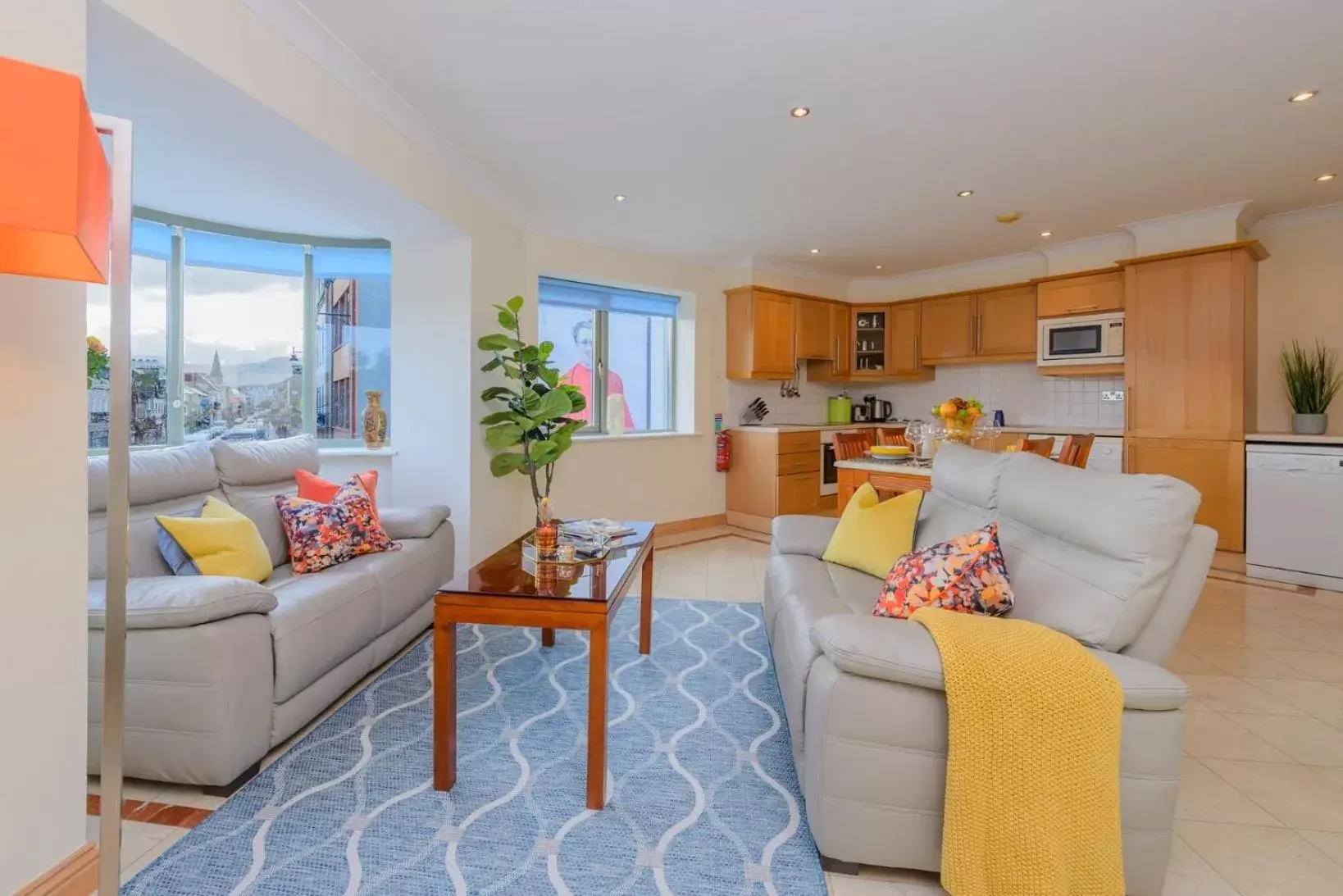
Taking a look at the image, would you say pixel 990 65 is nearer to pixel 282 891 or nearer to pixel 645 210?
pixel 645 210

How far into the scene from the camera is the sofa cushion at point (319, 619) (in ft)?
6.77

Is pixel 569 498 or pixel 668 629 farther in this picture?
pixel 569 498

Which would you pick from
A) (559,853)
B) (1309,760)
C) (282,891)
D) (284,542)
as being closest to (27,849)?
(282,891)

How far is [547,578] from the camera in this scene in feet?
7.14

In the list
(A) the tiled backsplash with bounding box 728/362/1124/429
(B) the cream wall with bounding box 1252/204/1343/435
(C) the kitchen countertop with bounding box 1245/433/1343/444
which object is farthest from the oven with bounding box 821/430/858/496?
(B) the cream wall with bounding box 1252/204/1343/435

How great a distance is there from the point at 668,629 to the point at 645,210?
2.90m

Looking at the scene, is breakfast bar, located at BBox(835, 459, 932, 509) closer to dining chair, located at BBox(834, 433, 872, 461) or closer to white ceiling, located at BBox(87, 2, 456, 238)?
dining chair, located at BBox(834, 433, 872, 461)

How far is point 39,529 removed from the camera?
1.39m

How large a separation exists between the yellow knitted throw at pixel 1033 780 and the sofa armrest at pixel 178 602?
1961mm

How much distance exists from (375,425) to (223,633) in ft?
9.15

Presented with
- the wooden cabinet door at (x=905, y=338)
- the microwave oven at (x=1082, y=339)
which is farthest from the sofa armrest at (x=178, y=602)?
the wooden cabinet door at (x=905, y=338)

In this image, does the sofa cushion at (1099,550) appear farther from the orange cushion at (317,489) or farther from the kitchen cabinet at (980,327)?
the kitchen cabinet at (980,327)

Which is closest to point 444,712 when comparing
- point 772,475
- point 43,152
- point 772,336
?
point 43,152

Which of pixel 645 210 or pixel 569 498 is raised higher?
pixel 645 210
